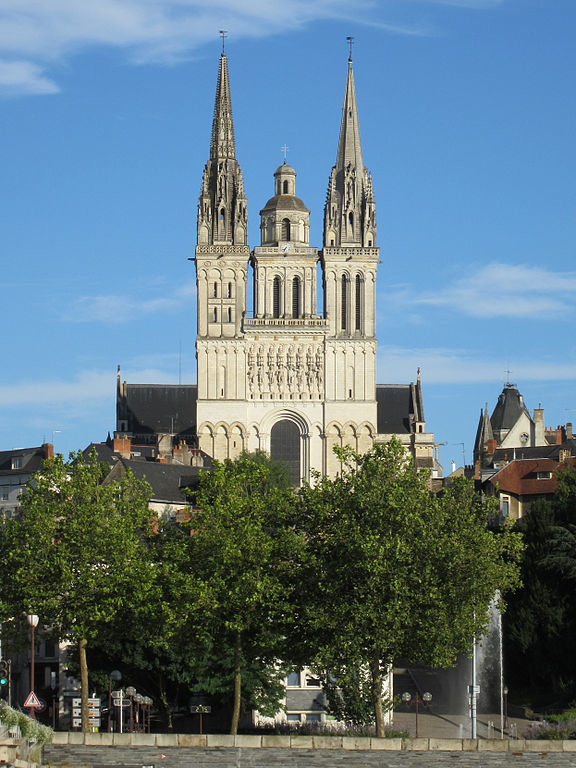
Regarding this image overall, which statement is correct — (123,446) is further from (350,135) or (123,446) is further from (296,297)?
(350,135)

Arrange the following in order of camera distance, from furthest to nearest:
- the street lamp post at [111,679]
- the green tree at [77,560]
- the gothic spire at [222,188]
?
the gothic spire at [222,188] < the street lamp post at [111,679] < the green tree at [77,560]

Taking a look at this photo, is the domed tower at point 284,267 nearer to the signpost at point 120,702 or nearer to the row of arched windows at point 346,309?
the row of arched windows at point 346,309

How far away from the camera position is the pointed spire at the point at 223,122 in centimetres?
13925

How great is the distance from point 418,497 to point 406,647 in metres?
6.14

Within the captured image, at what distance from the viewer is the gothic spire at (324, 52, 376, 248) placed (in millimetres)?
137625

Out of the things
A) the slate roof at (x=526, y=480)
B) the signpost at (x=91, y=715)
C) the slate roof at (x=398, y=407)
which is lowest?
the signpost at (x=91, y=715)

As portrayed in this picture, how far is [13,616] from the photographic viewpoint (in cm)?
5947

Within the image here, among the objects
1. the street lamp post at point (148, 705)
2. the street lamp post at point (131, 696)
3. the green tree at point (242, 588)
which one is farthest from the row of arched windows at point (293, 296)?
the street lamp post at point (131, 696)

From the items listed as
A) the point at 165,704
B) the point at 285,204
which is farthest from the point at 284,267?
the point at 165,704

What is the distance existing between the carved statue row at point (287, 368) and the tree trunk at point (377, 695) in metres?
76.5

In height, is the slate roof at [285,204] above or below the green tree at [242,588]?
above

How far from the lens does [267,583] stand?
188ft

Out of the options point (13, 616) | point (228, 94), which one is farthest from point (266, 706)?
point (228, 94)

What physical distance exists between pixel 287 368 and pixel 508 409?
97.8 ft
